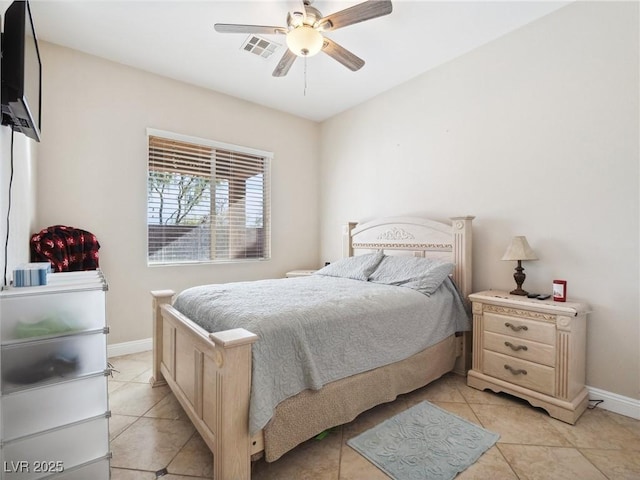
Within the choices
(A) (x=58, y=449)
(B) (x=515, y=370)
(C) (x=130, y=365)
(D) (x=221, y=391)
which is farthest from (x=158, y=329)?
(B) (x=515, y=370)

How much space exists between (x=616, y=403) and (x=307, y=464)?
2106 mm

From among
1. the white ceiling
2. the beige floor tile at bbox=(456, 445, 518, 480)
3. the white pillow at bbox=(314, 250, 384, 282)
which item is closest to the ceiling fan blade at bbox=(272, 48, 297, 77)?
the white ceiling

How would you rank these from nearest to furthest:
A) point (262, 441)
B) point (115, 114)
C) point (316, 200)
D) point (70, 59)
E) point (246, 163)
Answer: point (262, 441) < point (70, 59) < point (115, 114) < point (246, 163) < point (316, 200)

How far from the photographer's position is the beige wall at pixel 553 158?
6.78 ft

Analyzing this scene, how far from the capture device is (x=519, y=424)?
6.38 feet

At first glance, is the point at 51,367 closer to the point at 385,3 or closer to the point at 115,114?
the point at 385,3

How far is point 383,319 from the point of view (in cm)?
202

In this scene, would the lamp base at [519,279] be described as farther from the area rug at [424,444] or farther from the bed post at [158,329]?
the bed post at [158,329]

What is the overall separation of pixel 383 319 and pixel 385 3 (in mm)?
1895

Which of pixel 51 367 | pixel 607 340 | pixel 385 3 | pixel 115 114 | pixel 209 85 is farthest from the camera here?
pixel 209 85

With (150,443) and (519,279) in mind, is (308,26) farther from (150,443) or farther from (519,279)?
(150,443)

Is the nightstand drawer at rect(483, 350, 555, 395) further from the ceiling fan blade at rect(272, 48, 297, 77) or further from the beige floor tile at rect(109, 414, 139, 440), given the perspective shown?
the ceiling fan blade at rect(272, 48, 297, 77)

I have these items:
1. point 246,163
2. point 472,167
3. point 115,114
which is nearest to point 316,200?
point 246,163

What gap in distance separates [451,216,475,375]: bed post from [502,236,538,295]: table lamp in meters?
0.34
